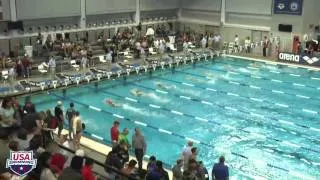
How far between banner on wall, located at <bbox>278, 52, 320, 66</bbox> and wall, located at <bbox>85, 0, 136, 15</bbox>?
1061cm

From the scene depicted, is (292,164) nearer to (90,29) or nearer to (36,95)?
(36,95)

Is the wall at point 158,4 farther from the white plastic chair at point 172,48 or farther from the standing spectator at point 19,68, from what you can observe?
the standing spectator at point 19,68

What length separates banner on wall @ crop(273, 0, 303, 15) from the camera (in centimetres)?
2859

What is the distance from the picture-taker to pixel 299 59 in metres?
26.8

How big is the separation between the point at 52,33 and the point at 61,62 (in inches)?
168

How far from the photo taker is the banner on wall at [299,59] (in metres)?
26.2

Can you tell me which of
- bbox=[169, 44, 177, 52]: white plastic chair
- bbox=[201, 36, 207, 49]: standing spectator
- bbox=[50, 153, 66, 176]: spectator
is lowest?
bbox=[50, 153, 66, 176]: spectator

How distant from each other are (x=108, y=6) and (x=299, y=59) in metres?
12.5

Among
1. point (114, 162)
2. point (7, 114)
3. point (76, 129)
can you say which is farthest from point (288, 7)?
point (114, 162)

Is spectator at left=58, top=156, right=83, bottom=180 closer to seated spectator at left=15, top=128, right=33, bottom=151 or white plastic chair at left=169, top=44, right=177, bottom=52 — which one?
seated spectator at left=15, top=128, right=33, bottom=151

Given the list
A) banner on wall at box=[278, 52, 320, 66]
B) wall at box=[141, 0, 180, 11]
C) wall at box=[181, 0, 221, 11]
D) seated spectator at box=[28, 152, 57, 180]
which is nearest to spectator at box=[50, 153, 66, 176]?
seated spectator at box=[28, 152, 57, 180]

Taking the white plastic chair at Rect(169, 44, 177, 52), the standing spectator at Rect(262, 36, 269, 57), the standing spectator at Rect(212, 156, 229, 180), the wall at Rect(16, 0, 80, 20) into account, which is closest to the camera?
the standing spectator at Rect(212, 156, 229, 180)

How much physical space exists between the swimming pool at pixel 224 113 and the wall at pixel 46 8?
7.03 meters

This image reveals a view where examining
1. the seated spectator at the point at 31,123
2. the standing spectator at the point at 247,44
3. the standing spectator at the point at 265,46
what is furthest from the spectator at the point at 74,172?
the standing spectator at the point at 247,44
